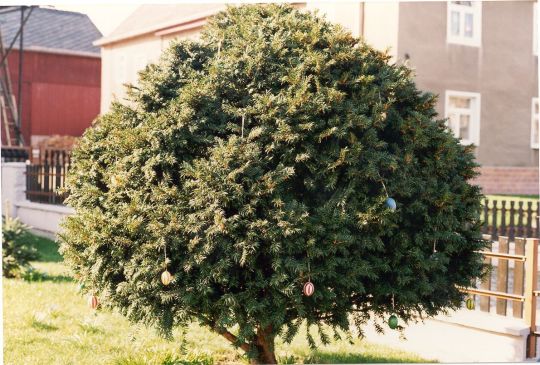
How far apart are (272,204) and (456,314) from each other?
3.17m

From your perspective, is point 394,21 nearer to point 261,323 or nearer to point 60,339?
point 60,339

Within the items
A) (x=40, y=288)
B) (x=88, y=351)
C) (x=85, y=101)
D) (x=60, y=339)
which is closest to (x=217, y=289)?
(x=88, y=351)

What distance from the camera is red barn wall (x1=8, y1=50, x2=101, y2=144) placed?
94.8ft

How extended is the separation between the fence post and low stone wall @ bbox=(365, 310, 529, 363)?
0.25 feet

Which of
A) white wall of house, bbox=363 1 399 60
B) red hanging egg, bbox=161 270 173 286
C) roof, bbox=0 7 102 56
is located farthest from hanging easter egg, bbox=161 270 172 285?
roof, bbox=0 7 102 56

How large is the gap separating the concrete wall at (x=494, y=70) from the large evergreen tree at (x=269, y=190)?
1294 centimetres

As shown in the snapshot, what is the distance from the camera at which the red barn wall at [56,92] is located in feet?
94.8

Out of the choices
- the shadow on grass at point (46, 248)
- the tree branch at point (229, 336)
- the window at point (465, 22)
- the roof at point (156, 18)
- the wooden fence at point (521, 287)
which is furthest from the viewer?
the roof at point (156, 18)

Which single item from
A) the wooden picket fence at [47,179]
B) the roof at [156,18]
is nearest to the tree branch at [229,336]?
the wooden picket fence at [47,179]

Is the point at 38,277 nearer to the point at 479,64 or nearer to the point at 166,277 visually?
the point at 166,277

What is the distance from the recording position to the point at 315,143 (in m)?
4.34

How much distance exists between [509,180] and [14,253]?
13.9 meters

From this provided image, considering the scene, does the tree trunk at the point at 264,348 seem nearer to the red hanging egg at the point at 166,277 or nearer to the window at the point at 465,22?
the red hanging egg at the point at 166,277

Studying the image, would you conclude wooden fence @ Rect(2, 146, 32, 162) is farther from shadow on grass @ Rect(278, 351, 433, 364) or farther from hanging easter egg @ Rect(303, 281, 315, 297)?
hanging easter egg @ Rect(303, 281, 315, 297)
